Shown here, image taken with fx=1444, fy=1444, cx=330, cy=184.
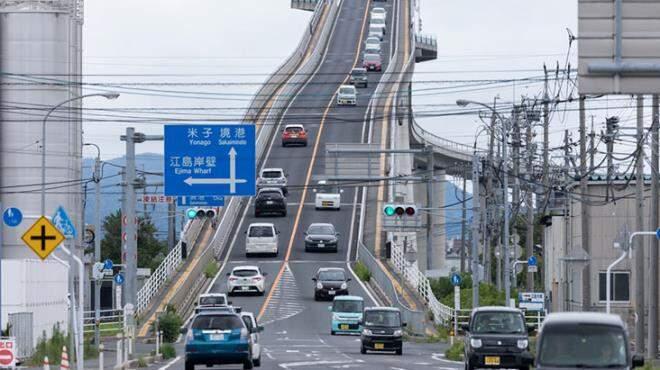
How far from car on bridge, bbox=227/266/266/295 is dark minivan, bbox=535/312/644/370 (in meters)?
43.4

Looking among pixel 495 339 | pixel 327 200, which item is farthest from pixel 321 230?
pixel 495 339

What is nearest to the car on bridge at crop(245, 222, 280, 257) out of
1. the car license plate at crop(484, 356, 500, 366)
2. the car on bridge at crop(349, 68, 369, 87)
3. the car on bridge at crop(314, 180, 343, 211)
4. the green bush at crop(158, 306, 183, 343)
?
the car on bridge at crop(314, 180, 343, 211)

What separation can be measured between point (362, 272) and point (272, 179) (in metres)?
15.5

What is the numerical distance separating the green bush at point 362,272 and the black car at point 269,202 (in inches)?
455

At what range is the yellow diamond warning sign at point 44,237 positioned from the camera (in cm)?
2948

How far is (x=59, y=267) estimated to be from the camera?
155 ft

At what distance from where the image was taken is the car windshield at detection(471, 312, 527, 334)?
3350cm

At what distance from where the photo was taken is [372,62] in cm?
12656

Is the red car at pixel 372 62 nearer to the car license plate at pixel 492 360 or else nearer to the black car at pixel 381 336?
the black car at pixel 381 336

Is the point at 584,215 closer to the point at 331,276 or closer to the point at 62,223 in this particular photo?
the point at 331,276

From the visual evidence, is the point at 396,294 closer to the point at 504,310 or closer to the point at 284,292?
the point at 284,292

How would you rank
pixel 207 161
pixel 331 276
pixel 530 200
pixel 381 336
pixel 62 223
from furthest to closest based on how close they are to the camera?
pixel 331 276 < pixel 530 200 < pixel 207 161 < pixel 381 336 < pixel 62 223

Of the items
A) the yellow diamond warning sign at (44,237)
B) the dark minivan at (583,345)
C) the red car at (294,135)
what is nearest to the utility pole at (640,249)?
the yellow diamond warning sign at (44,237)

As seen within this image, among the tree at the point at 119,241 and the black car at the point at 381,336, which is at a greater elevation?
the tree at the point at 119,241
